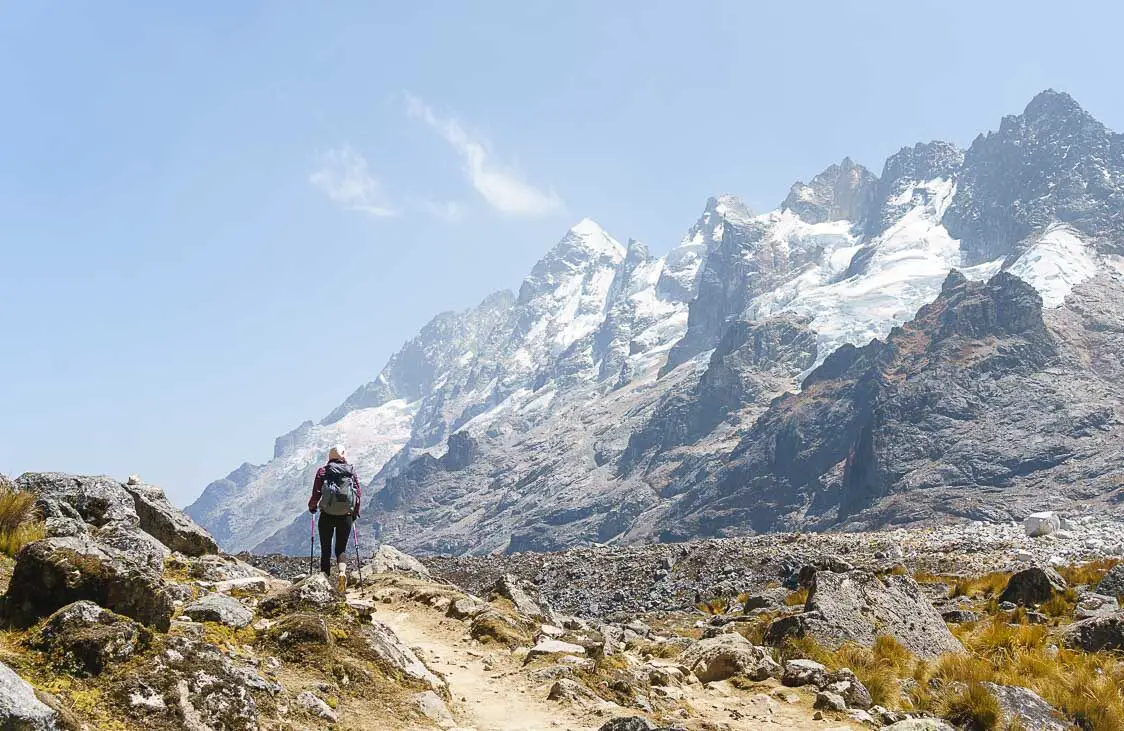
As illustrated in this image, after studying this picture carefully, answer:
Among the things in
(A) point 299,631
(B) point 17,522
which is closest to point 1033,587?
(A) point 299,631

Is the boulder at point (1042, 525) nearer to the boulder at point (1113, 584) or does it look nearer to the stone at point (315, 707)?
the boulder at point (1113, 584)

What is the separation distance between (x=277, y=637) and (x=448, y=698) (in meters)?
2.28

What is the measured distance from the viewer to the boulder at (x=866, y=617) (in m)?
16.4

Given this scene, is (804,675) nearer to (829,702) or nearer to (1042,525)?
(829,702)

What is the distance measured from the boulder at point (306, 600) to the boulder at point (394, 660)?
630mm

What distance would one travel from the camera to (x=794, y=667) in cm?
1393

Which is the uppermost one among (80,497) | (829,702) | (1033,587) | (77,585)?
(80,497)

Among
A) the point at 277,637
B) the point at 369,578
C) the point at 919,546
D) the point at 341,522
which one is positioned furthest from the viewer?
the point at 919,546

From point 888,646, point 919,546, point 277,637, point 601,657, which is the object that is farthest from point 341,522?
point 919,546

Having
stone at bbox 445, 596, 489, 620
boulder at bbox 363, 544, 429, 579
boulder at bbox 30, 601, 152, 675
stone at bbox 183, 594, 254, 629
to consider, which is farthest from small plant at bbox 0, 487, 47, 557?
boulder at bbox 363, 544, 429, 579

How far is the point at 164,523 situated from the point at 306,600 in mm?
10002

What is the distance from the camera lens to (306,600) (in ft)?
35.9

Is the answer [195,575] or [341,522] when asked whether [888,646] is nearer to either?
[341,522]

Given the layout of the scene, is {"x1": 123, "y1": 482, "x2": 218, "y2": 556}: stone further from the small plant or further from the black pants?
the small plant
